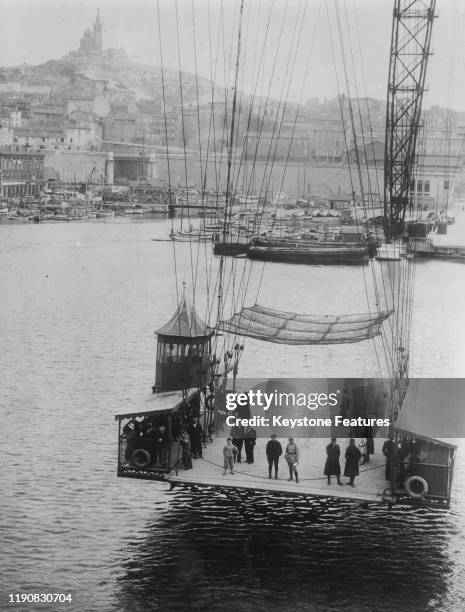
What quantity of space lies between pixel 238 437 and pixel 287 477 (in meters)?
0.55

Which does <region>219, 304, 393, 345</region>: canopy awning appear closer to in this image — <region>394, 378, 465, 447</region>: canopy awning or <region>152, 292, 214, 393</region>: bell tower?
<region>152, 292, 214, 393</region>: bell tower

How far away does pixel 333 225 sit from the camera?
146 ft

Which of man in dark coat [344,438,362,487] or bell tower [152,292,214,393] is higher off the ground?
bell tower [152,292,214,393]

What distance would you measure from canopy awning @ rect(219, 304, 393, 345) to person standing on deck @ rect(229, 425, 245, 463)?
3.30 m

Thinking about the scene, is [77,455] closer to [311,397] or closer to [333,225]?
[311,397]

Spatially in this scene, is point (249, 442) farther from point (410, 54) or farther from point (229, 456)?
point (410, 54)

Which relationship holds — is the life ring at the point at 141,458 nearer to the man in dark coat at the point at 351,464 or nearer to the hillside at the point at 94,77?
the man in dark coat at the point at 351,464

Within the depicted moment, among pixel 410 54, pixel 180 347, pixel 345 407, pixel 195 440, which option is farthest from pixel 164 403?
pixel 410 54

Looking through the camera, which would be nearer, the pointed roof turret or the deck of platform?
the deck of platform

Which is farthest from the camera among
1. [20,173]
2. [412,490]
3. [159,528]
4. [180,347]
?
[20,173]

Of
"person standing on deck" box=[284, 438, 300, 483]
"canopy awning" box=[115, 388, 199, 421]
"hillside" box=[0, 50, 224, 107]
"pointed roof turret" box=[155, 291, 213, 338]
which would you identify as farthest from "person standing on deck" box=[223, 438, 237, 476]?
"hillside" box=[0, 50, 224, 107]

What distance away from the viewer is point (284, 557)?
26.5 ft

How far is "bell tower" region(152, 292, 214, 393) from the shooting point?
1093cm

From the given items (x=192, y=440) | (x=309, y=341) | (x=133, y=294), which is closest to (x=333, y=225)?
(x=133, y=294)
